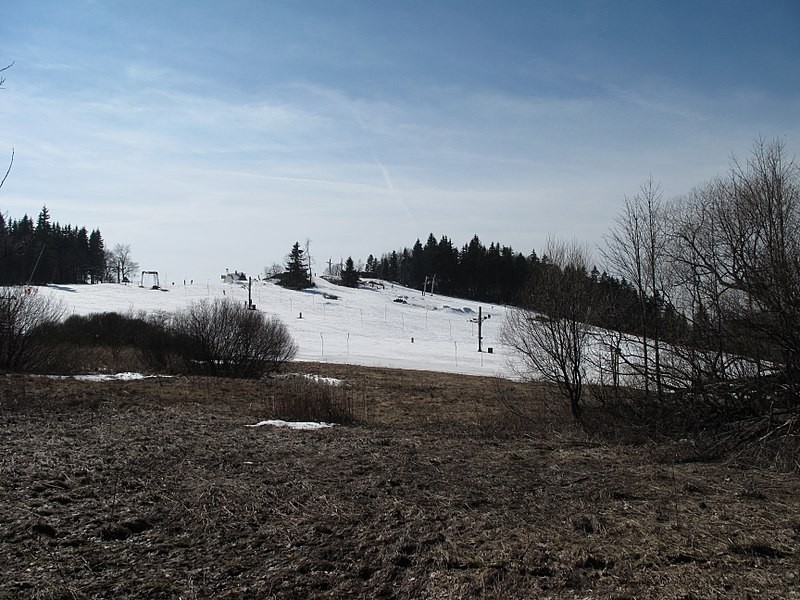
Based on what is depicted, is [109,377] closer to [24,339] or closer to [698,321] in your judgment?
[24,339]

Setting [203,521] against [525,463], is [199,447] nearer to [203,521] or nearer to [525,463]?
[203,521]

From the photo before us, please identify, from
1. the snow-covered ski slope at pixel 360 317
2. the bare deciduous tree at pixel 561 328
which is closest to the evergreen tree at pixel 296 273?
the snow-covered ski slope at pixel 360 317

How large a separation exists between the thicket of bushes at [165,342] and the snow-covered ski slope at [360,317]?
10177 mm

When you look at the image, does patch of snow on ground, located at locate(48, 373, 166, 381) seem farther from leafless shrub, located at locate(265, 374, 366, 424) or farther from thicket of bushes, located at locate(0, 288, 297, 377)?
leafless shrub, located at locate(265, 374, 366, 424)

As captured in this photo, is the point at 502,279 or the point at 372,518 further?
the point at 502,279

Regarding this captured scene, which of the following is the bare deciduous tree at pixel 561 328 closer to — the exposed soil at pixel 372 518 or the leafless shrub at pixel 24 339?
the exposed soil at pixel 372 518

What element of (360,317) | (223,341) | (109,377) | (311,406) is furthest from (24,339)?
(360,317)

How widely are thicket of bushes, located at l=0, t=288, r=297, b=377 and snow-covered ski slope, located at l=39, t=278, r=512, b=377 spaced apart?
33.4 ft

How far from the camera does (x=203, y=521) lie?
5.23 meters

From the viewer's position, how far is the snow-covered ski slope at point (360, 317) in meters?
42.1

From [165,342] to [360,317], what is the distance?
4373 cm

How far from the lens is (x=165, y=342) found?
84.7ft

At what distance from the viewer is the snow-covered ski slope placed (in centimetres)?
4212

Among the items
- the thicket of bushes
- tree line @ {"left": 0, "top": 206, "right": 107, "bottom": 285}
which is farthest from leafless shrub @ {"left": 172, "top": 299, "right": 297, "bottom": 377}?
tree line @ {"left": 0, "top": 206, "right": 107, "bottom": 285}
